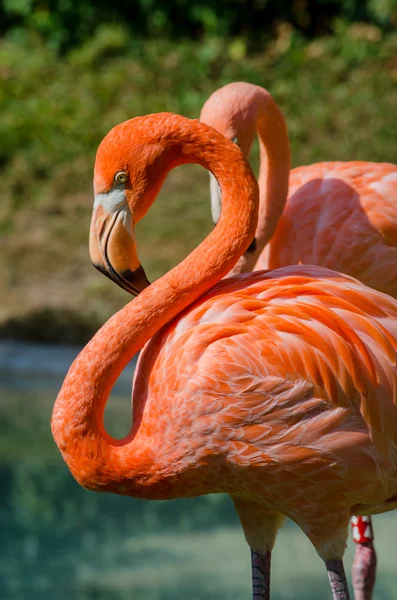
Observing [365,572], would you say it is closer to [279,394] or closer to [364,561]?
[364,561]

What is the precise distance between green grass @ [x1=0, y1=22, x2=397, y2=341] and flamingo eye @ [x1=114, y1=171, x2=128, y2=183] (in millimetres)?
4325

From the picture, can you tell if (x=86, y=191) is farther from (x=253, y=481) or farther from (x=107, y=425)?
(x=253, y=481)

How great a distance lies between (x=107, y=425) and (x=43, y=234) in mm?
2993

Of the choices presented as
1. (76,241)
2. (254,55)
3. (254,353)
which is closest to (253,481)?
(254,353)

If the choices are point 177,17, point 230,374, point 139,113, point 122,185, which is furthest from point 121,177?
point 177,17

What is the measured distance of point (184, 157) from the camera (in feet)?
8.28

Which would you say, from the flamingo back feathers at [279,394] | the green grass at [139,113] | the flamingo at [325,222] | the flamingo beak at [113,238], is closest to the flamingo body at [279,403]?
the flamingo back feathers at [279,394]

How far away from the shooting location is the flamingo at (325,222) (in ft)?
10.9

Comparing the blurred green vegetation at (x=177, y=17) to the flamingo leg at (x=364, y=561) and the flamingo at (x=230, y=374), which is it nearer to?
the flamingo leg at (x=364, y=561)

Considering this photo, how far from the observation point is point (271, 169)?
3.39 m

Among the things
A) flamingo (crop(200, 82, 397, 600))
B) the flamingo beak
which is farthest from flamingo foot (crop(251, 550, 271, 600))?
the flamingo beak

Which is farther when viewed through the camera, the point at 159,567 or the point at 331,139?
the point at 331,139

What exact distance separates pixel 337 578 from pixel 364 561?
0.92 meters

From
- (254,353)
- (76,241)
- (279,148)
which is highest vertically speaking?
(279,148)
